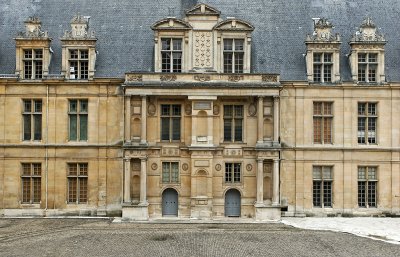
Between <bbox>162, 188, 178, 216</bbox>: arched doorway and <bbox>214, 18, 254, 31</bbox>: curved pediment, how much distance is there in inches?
443

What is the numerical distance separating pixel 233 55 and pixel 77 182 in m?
13.4

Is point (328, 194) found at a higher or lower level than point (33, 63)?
lower

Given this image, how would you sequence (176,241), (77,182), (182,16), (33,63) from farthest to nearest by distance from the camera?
(182,16) < (33,63) < (77,182) < (176,241)

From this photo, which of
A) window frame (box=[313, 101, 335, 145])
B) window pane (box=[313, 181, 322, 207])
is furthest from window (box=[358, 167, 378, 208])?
window frame (box=[313, 101, 335, 145])

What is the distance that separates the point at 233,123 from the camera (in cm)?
3366

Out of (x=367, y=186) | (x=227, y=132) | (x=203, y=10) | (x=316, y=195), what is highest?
(x=203, y=10)

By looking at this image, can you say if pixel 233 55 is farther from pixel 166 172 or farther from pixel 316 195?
pixel 316 195

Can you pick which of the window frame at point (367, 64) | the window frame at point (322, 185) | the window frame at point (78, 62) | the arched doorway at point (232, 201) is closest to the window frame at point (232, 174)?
the arched doorway at point (232, 201)

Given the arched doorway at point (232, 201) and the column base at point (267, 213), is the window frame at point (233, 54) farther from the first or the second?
the column base at point (267, 213)

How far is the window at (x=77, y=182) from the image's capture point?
33.7 meters

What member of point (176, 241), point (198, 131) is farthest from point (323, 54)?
point (176, 241)

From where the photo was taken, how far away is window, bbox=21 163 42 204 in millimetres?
33656

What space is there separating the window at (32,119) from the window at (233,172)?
41.9ft

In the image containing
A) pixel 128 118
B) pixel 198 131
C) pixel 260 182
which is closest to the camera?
pixel 260 182
